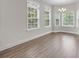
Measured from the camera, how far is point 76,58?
9.43 ft

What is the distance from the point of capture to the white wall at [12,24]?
367 cm

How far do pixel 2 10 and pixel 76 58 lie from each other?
2864 mm

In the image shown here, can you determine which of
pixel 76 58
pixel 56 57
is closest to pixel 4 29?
pixel 56 57

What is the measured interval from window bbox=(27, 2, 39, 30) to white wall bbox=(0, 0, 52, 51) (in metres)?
0.50

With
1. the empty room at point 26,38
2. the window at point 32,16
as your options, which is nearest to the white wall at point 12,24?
the empty room at point 26,38

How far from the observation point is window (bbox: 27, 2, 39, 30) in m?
5.62

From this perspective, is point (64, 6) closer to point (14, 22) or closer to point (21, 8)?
point (21, 8)

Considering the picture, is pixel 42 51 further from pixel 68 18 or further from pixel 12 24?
pixel 68 18

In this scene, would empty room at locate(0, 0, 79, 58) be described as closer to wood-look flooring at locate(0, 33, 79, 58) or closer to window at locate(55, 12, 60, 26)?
wood-look flooring at locate(0, 33, 79, 58)

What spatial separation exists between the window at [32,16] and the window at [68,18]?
12.9 feet

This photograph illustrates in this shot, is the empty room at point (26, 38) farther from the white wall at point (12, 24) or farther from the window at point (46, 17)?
the window at point (46, 17)

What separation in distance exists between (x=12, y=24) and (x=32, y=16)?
2.10 metres

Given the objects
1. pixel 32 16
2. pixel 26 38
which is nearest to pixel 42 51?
pixel 26 38

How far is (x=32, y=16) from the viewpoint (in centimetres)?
607
